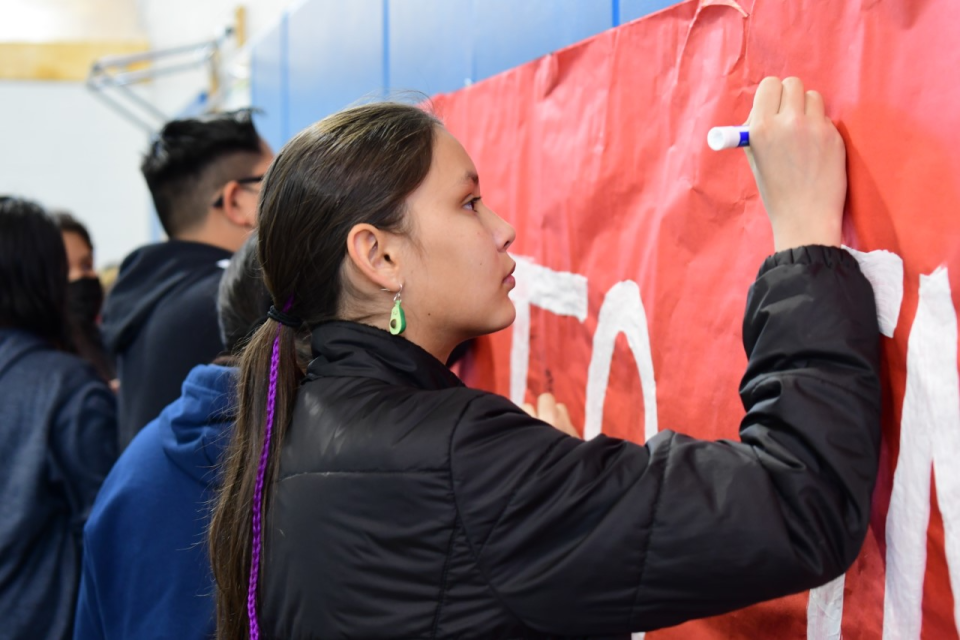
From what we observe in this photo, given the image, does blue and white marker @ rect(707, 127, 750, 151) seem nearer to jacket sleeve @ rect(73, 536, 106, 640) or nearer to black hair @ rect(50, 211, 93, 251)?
jacket sleeve @ rect(73, 536, 106, 640)

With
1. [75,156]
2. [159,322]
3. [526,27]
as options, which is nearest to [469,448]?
[526,27]

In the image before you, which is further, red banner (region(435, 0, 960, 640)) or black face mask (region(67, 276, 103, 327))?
black face mask (region(67, 276, 103, 327))

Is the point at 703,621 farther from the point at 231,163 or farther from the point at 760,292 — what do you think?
the point at 231,163

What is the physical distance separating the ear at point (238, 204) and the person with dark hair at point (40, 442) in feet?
1.04

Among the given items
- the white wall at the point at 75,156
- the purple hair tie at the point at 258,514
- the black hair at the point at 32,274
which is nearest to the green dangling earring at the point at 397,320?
the purple hair tie at the point at 258,514

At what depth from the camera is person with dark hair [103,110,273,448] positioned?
1428 millimetres

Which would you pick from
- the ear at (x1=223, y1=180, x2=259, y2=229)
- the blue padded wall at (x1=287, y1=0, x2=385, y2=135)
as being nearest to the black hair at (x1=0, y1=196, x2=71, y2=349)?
the ear at (x1=223, y1=180, x2=259, y2=229)

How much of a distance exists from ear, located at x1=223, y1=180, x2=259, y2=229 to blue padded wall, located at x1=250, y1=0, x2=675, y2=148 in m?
0.27

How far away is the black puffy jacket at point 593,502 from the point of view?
1.98ft

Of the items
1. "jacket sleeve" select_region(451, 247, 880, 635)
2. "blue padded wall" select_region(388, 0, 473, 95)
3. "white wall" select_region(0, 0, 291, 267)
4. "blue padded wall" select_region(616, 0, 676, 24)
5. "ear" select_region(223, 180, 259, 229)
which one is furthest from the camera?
"white wall" select_region(0, 0, 291, 267)

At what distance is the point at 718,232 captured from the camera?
0.83 meters

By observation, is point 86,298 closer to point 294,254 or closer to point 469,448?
point 294,254

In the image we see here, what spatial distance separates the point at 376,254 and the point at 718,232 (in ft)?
1.02

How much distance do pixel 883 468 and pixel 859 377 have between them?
92 mm
